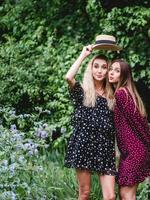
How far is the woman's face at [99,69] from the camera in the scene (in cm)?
548

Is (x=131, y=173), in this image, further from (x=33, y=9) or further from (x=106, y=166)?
(x=33, y=9)

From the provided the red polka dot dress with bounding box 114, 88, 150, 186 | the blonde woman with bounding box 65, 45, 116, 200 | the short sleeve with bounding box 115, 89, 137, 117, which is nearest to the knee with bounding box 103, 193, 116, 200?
the blonde woman with bounding box 65, 45, 116, 200

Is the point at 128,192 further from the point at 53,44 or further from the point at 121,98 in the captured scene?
the point at 53,44

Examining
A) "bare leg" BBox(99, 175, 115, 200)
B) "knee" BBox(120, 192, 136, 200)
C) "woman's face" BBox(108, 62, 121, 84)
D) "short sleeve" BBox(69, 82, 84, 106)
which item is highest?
"woman's face" BBox(108, 62, 121, 84)

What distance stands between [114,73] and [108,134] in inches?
21.2

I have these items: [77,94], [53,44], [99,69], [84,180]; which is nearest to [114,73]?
[99,69]

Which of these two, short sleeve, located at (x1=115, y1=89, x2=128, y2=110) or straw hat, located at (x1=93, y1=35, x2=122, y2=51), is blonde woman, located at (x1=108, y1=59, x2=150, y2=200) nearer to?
short sleeve, located at (x1=115, y1=89, x2=128, y2=110)

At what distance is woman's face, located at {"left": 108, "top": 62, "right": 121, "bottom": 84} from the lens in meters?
5.41

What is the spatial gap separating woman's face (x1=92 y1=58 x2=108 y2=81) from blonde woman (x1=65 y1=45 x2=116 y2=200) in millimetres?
90

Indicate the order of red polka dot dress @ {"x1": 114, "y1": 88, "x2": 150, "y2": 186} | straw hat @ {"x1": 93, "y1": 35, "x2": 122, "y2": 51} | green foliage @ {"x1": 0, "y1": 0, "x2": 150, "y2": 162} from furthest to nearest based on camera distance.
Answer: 1. green foliage @ {"x1": 0, "y1": 0, "x2": 150, "y2": 162}
2. straw hat @ {"x1": 93, "y1": 35, "x2": 122, "y2": 51}
3. red polka dot dress @ {"x1": 114, "y1": 88, "x2": 150, "y2": 186}

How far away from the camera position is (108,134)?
17.6 ft

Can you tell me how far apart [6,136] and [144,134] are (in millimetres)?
1573

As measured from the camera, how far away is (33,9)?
1000 centimetres

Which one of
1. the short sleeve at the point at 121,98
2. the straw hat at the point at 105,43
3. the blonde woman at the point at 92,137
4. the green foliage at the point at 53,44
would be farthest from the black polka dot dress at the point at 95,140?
the green foliage at the point at 53,44
